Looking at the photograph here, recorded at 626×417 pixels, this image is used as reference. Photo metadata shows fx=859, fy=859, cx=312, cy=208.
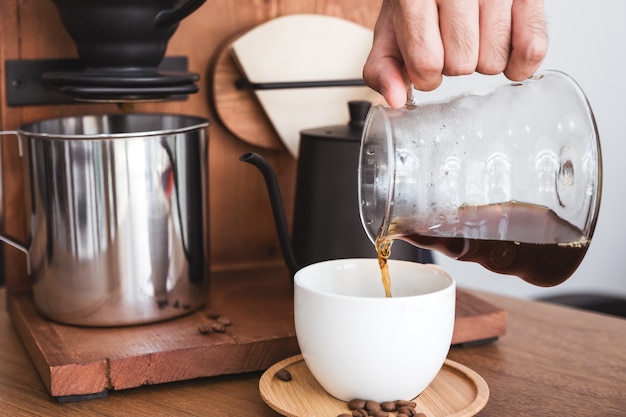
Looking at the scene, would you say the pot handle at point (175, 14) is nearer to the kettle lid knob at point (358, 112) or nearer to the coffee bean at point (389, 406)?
the kettle lid knob at point (358, 112)

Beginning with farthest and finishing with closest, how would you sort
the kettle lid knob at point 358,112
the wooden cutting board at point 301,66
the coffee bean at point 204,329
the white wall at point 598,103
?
the white wall at point 598,103 → the wooden cutting board at point 301,66 → the kettle lid knob at point 358,112 → the coffee bean at point 204,329

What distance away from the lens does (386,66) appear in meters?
0.85

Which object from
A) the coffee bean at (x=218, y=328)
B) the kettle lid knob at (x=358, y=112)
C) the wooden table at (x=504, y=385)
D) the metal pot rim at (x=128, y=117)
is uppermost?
the kettle lid knob at (x=358, y=112)

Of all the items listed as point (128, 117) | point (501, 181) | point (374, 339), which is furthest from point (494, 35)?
point (128, 117)

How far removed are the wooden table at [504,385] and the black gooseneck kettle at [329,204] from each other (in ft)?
0.57

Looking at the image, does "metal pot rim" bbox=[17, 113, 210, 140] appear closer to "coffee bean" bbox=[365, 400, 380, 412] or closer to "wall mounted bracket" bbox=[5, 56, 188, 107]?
"wall mounted bracket" bbox=[5, 56, 188, 107]

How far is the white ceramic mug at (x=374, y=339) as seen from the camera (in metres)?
0.78

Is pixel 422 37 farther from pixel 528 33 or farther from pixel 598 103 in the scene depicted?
pixel 598 103

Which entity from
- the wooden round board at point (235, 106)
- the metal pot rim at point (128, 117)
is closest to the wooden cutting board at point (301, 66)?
the wooden round board at point (235, 106)

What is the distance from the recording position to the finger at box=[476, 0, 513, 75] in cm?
80

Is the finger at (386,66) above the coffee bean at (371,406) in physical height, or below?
above

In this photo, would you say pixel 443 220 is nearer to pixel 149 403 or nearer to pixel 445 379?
pixel 445 379

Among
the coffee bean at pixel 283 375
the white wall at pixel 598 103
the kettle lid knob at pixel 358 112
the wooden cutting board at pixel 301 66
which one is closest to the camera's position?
the coffee bean at pixel 283 375

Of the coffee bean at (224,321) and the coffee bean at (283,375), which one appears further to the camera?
the coffee bean at (224,321)
